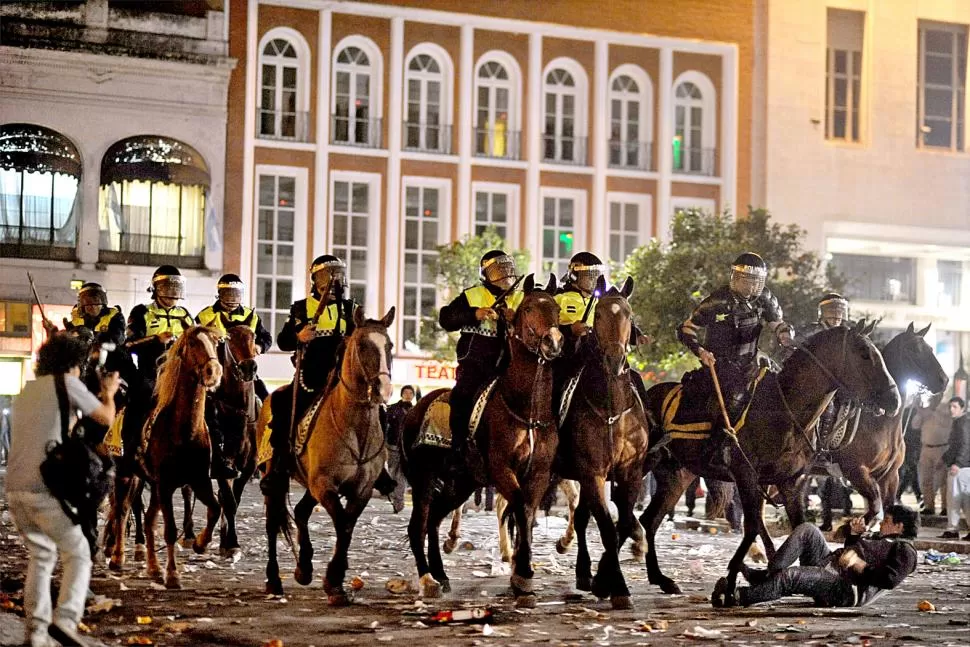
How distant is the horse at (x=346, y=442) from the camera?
12.4 meters

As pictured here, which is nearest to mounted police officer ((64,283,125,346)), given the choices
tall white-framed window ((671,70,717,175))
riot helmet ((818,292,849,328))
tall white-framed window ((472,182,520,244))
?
riot helmet ((818,292,849,328))

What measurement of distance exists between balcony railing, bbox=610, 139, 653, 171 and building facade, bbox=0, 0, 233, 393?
13763 millimetres

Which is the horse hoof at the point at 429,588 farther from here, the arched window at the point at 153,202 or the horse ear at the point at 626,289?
the arched window at the point at 153,202

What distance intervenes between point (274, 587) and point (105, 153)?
115 ft

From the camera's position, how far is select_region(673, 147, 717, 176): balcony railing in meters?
53.8

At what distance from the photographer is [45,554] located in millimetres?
9391

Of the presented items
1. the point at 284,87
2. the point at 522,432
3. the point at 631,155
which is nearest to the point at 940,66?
the point at 631,155

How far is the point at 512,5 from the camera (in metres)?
51.4

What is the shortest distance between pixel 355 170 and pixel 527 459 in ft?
123

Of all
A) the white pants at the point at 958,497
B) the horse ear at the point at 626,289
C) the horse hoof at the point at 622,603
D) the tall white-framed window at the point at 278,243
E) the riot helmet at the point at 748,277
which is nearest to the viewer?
the horse hoof at the point at 622,603

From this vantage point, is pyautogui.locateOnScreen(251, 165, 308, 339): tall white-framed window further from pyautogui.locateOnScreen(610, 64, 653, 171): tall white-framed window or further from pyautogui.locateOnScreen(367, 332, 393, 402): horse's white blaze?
pyautogui.locateOnScreen(367, 332, 393, 402): horse's white blaze

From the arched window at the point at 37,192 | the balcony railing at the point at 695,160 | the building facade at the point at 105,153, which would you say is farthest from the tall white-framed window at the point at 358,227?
the balcony railing at the point at 695,160

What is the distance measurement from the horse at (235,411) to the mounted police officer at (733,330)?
15.8ft

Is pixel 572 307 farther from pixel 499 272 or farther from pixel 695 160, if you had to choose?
pixel 695 160
